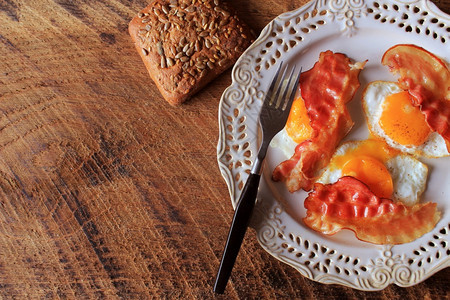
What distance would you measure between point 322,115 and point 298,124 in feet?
0.43

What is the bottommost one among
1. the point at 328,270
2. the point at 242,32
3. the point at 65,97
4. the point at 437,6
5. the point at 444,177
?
the point at 328,270

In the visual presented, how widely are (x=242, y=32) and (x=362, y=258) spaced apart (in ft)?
4.46

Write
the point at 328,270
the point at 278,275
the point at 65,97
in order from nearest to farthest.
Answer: the point at 328,270, the point at 278,275, the point at 65,97

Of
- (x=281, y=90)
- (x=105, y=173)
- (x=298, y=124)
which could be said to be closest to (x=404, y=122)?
(x=298, y=124)

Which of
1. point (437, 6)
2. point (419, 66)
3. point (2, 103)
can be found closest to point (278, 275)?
point (419, 66)

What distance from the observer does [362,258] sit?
6.81ft

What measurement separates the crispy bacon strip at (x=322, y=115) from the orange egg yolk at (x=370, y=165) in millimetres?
90

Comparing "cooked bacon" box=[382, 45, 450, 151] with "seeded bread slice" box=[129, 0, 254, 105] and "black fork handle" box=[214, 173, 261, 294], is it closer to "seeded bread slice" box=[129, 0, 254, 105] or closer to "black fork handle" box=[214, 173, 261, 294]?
"seeded bread slice" box=[129, 0, 254, 105]

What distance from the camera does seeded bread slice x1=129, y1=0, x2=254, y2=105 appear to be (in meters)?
2.30

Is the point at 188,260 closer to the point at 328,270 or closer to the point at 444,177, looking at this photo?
the point at 328,270

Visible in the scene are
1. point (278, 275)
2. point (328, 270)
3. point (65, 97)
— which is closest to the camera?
point (328, 270)

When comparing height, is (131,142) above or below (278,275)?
above

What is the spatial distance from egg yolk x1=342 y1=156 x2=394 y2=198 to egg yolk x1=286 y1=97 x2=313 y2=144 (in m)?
0.29

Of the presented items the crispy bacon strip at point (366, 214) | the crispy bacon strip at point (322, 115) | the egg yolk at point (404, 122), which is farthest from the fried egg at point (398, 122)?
the crispy bacon strip at point (366, 214)
